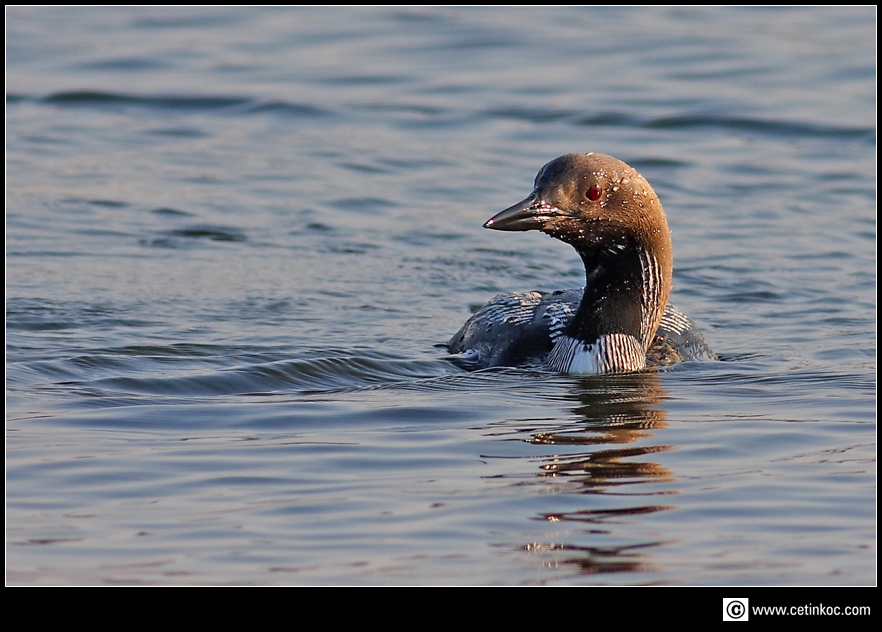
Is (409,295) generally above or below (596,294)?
below

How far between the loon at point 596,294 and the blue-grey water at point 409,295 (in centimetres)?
24

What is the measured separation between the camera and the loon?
24.9 ft

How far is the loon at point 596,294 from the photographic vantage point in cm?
759

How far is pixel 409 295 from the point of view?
10.2m

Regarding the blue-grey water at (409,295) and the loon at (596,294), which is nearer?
the blue-grey water at (409,295)

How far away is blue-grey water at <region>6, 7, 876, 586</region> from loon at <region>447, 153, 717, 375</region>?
0.24 m

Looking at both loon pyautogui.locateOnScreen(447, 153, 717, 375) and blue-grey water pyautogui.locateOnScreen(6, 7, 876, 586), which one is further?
loon pyautogui.locateOnScreen(447, 153, 717, 375)

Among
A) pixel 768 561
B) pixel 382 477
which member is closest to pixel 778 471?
pixel 768 561

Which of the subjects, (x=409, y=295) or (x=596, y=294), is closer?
(x=596, y=294)

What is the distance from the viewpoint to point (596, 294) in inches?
314

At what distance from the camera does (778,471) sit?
6.00 metres

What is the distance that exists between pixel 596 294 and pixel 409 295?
247cm

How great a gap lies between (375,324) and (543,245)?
2702 millimetres

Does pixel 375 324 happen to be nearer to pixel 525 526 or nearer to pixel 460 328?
pixel 460 328
